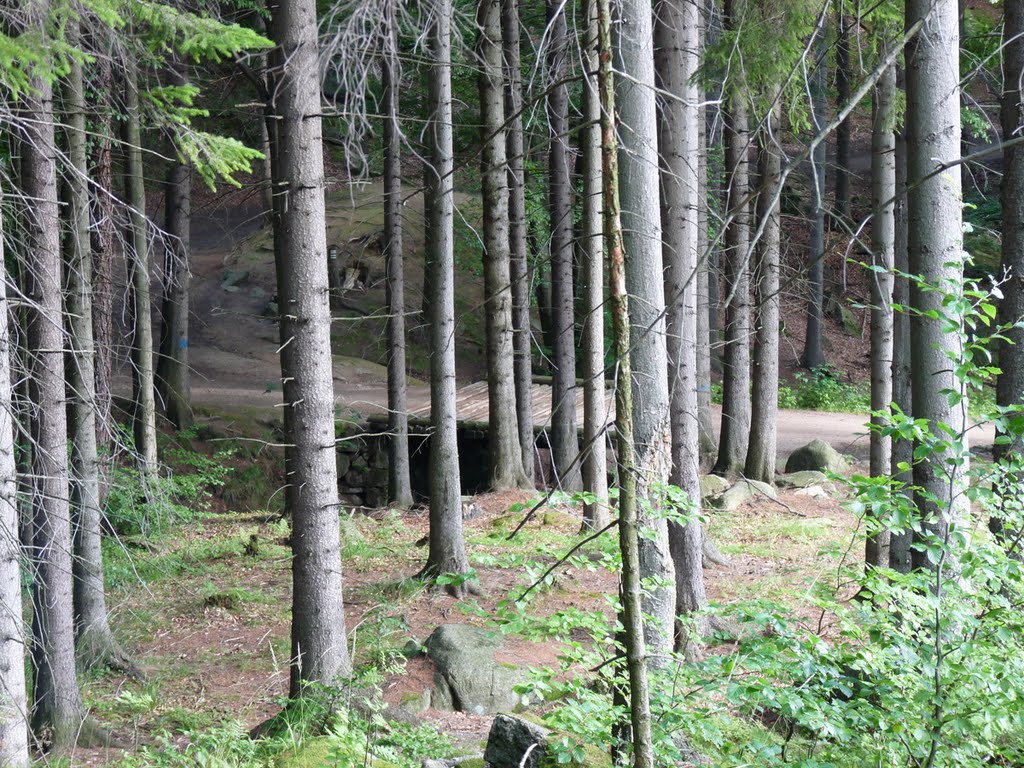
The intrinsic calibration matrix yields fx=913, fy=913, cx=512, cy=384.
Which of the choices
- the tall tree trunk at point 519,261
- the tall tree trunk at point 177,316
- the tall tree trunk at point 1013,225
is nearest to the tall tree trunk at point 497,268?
the tall tree trunk at point 519,261

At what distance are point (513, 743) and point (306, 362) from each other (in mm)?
2765

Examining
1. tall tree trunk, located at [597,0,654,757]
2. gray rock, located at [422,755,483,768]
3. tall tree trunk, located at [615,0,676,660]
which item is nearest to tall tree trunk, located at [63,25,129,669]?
gray rock, located at [422,755,483,768]

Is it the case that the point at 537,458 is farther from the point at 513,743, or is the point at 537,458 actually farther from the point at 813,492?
the point at 813,492

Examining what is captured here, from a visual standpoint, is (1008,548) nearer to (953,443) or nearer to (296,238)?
(953,443)

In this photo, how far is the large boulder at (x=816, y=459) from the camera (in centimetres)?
1457

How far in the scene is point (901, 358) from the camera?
9406mm

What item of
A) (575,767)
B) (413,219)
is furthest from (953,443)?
(413,219)

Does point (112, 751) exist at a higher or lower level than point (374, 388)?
lower

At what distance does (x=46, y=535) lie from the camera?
6551 mm

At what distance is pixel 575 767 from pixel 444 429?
511 cm

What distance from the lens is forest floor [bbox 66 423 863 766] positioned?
21.8 feet

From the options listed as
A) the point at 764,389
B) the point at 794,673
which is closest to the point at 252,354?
the point at 764,389

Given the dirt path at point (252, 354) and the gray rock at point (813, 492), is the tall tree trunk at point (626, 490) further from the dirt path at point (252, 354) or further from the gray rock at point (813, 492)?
the gray rock at point (813, 492)

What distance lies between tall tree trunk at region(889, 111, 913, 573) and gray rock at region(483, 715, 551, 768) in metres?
3.45
